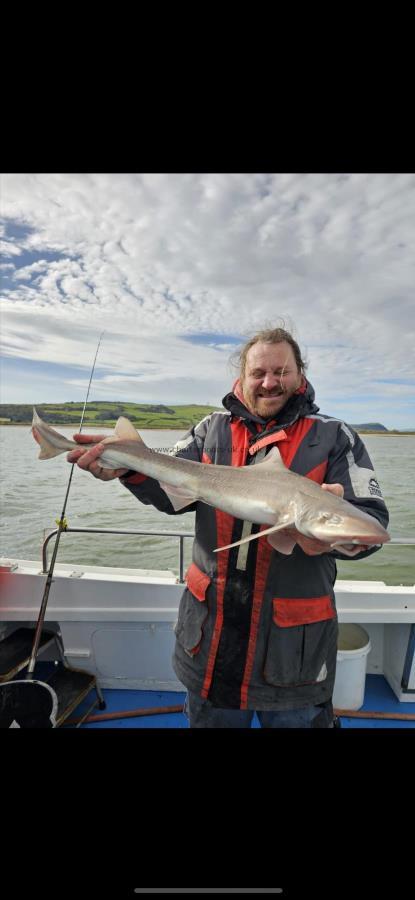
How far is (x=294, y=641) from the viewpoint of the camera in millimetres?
2244

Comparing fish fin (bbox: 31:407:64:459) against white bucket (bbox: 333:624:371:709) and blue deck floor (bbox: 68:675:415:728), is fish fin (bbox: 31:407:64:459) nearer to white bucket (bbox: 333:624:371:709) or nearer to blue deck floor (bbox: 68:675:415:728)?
blue deck floor (bbox: 68:675:415:728)

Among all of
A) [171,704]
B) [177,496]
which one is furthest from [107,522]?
[177,496]

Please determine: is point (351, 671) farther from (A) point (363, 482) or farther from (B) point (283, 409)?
(B) point (283, 409)

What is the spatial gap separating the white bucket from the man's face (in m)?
2.76

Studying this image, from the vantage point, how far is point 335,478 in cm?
233

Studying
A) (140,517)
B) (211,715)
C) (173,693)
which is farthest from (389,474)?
(211,715)

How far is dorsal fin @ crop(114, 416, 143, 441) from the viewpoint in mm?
2684

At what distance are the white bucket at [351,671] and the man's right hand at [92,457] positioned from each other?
2813mm

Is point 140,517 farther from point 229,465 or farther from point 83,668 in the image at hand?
point 229,465

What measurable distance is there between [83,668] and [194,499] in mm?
3175

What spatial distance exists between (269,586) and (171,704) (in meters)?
2.89

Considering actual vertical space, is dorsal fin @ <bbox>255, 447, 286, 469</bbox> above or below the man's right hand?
above

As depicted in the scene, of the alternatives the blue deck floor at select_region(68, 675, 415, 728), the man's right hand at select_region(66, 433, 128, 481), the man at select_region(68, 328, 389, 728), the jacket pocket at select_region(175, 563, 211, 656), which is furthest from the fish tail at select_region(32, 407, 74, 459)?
the blue deck floor at select_region(68, 675, 415, 728)

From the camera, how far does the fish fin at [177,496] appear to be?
2.46 meters
